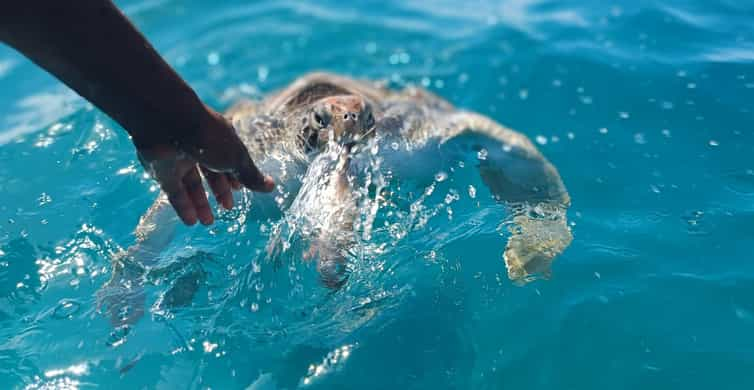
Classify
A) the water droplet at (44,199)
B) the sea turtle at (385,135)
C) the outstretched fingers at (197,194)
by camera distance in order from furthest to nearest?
the water droplet at (44,199)
the sea turtle at (385,135)
the outstretched fingers at (197,194)

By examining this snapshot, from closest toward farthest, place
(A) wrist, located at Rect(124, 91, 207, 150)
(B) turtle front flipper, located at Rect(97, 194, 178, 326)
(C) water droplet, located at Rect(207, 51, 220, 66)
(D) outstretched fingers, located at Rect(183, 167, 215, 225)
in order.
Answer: (A) wrist, located at Rect(124, 91, 207, 150)
(D) outstretched fingers, located at Rect(183, 167, 215, 225)
(B) turtle front flipper, located at Rect(97, 194, 178, 326)
(C) water droplet, located at Rect(207, 51, 220, 66)

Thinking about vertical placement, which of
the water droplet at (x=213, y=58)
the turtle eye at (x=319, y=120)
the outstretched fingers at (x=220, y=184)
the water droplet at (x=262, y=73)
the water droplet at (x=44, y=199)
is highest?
the water droplet at (x=213, y=58)

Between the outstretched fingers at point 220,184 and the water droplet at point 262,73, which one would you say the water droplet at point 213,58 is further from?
the outstretched fingers at point 220,184

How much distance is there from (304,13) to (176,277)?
4.35 m

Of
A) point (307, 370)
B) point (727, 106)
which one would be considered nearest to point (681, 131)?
point (727, 106)

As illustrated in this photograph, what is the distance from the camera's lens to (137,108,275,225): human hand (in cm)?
189

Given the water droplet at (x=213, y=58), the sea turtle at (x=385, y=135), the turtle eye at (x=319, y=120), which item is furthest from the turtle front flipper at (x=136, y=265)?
the water droplet at (x=213, y=58)

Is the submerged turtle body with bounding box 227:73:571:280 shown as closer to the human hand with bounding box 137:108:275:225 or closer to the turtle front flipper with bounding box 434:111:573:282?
the turtle front flipper with bounding box 434:111:573:282

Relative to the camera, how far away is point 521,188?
3.36 metres

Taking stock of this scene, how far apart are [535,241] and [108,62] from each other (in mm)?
1998

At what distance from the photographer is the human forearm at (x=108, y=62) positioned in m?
1.54

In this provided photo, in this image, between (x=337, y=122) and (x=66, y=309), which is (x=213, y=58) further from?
(x=66, y=309)

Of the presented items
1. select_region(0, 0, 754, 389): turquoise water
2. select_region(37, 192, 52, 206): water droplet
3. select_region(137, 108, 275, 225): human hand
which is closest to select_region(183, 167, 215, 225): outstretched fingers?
select_region(137, 108, 275, 225): human hand

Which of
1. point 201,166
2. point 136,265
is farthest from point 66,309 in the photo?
point 201,166
